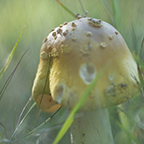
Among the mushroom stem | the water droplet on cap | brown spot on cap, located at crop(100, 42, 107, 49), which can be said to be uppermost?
brown spot on cap, located at crop(100, 42, 107, 49)

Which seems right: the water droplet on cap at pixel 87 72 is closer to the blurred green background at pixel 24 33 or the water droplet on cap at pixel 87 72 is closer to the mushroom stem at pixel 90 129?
the mushroom stem at pixel 90 129

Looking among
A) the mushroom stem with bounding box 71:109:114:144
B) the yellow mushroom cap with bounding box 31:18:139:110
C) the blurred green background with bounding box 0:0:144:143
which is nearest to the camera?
the yellow mushroom cap with bounding box 31:18:139:110

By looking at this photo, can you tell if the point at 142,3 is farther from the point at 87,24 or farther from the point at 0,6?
the point at 0,6

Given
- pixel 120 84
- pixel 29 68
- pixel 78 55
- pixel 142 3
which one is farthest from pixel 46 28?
pixel 120 84

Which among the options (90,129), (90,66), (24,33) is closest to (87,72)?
(90,66)


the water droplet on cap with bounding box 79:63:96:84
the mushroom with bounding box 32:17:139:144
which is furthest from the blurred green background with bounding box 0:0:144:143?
the water droplet on cap with bounding box 79:63:96:84

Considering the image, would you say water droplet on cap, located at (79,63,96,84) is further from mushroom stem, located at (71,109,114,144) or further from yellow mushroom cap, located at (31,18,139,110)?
mushroom stem, located at (71,109,114,144)

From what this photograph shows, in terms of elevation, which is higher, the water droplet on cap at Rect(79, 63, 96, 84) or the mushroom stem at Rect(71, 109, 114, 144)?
the water droplet on cap at Rect(79, 63, 96, 84)

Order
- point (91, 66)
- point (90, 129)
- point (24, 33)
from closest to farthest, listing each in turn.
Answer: point (91, 66), point (90, 129), point (24, 33)

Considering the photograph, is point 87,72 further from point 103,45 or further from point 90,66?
point 103,45
